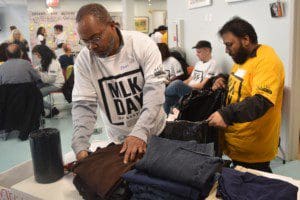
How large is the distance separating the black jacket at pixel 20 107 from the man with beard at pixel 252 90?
3089 millimetres

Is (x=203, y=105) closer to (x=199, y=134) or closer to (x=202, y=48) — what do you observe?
(x=199, y=134)

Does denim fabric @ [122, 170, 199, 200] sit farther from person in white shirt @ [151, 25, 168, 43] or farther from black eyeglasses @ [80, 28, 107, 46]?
person in white shirt @ [151, 25, 168, 43]

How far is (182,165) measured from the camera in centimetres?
97

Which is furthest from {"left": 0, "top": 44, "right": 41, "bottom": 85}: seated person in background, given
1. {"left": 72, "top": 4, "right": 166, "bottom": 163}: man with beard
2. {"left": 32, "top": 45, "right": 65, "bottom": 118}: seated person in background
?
{"left": 72, "top": 4, "right": 166, "bottom": 163}: man with beard

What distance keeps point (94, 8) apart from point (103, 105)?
1.48ft

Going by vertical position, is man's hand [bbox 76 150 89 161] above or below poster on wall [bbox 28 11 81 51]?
below

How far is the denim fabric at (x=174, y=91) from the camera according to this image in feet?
12.8

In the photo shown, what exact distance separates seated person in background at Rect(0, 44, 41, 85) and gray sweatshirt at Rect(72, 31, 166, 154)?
3.14 m

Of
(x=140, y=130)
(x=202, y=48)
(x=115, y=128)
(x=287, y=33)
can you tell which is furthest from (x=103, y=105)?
(x=202, y=48)

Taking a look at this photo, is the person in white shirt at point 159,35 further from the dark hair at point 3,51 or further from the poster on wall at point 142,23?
the poster on wall at point 142,23

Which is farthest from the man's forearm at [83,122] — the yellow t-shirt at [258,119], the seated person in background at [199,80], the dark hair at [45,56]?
the dark hair at [45,56]

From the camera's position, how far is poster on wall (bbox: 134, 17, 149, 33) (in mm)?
11962

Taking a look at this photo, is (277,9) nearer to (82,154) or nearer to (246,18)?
(246,18)

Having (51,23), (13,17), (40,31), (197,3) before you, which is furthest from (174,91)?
(13,17)
